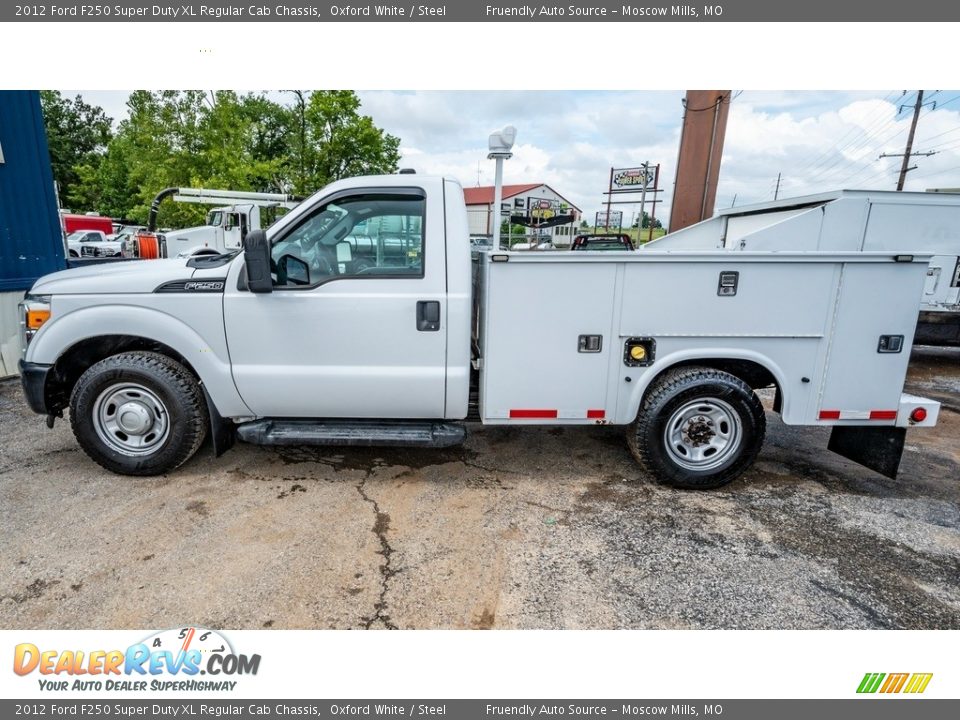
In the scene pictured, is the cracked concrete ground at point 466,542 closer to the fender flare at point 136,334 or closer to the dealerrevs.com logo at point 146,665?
the dealerrevs.com logo at point 146,665

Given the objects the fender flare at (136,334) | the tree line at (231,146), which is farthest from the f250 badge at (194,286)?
the tree line at (231,146)

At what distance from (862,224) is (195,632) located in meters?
8.38

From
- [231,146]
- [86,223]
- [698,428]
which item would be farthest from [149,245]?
[86,223]

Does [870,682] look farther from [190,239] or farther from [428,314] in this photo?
[190,239]

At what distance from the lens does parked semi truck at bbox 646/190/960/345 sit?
5996 mm

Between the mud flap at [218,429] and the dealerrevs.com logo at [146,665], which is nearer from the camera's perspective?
the dealerrevs.com logo at [146,665]

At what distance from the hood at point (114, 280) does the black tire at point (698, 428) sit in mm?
3448

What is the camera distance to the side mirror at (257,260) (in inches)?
126

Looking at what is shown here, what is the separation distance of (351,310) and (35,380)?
2.33 m

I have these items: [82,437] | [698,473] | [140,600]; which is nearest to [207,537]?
[140,600]

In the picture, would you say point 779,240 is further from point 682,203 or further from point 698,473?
point 682,203

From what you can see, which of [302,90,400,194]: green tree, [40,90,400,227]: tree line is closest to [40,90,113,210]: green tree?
[40,90,400,227]: tree line

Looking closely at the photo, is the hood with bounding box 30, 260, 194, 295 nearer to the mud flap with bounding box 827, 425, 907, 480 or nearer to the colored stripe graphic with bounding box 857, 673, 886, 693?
the colored stripe graphic with bounding box 857, 673, 886, 693

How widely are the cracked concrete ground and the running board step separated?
395mm
